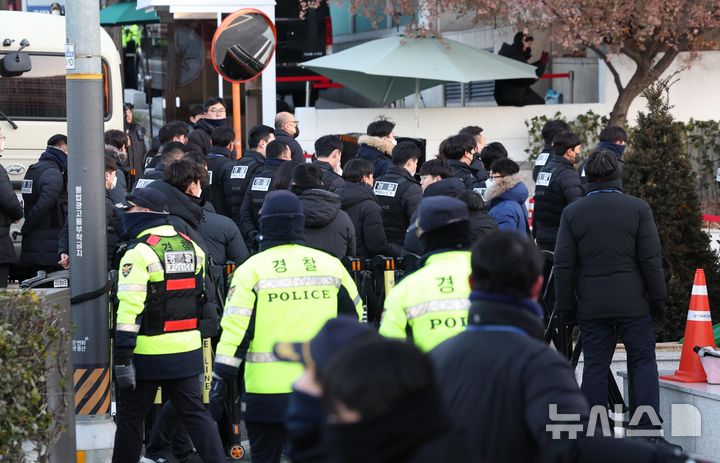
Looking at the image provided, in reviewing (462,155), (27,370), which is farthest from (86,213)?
(462,155)

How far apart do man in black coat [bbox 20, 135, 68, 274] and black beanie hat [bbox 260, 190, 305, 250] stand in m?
4.94

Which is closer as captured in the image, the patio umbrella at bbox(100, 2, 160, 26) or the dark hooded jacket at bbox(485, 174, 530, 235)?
the dark hooded jacket at bbox(485, 174, 530, 235)

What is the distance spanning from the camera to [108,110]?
1366cm

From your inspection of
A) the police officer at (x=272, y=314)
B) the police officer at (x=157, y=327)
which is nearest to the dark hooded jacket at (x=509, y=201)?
the police officer at (x=157, y=327)

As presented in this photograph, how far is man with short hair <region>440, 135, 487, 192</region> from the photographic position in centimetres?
1056

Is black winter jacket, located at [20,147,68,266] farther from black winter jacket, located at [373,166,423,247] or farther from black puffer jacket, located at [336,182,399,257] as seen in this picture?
black winter jacket, located at [373,166,423,247]

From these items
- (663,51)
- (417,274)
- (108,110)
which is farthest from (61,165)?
(663,51)

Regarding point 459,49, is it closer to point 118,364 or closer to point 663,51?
point 663,51

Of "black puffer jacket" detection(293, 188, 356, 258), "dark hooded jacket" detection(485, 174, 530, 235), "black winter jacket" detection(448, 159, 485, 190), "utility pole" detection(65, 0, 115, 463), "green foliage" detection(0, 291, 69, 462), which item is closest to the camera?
"green foliage" detection(0, 291, 69, 462)

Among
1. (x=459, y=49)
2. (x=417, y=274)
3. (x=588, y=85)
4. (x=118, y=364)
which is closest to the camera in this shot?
(x=417, y=274)

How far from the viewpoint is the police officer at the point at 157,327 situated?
6.44m

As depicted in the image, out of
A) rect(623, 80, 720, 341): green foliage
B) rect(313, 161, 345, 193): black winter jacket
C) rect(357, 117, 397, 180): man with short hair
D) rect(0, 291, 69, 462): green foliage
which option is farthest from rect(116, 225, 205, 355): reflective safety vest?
rect(357, 117, 397, 180): man with short hair

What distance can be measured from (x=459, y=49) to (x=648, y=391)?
1082cm

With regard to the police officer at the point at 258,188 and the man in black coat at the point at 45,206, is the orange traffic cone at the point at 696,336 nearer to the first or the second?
the police officer at the point at 258,188
